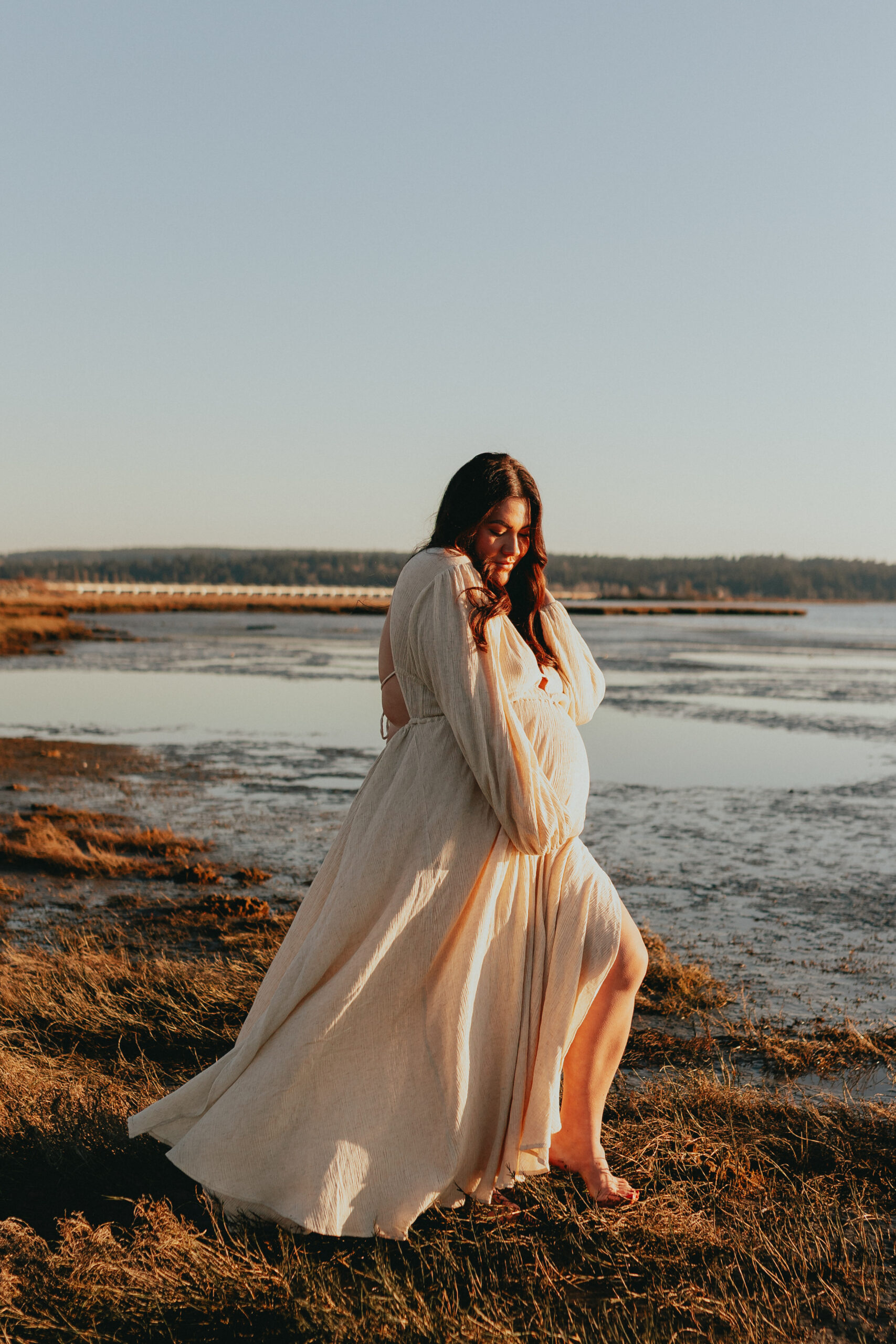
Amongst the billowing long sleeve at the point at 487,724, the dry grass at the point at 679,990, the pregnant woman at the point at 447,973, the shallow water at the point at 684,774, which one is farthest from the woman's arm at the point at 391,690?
the shallow water at the point at 684,774

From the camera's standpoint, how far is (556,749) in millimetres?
2936

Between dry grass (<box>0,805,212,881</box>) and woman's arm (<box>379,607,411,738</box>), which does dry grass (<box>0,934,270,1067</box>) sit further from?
dry grass (<box>0,805,212,881</box>)

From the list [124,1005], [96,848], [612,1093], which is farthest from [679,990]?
[96,848]

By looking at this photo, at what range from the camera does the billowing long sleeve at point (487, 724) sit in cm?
271

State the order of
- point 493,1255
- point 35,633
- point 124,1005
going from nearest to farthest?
point 493,1255 → point 124,1005 → point 35,633

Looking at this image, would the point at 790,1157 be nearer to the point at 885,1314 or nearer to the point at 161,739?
the point at 885,1314

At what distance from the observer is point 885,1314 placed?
8.51 feet

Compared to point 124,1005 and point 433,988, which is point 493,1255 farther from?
point 124,1005

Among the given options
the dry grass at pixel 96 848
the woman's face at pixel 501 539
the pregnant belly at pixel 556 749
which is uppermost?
the woman's face at pixel 501 539

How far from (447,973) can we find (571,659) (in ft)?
3.04

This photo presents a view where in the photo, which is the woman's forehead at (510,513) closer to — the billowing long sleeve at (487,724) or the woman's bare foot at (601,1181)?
the billowing long sleeve at (487,724)

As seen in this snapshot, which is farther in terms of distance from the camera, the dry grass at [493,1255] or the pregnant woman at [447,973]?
the pregnant woman at [447,973]

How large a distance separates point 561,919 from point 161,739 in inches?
489

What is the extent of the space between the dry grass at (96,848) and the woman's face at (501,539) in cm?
487
